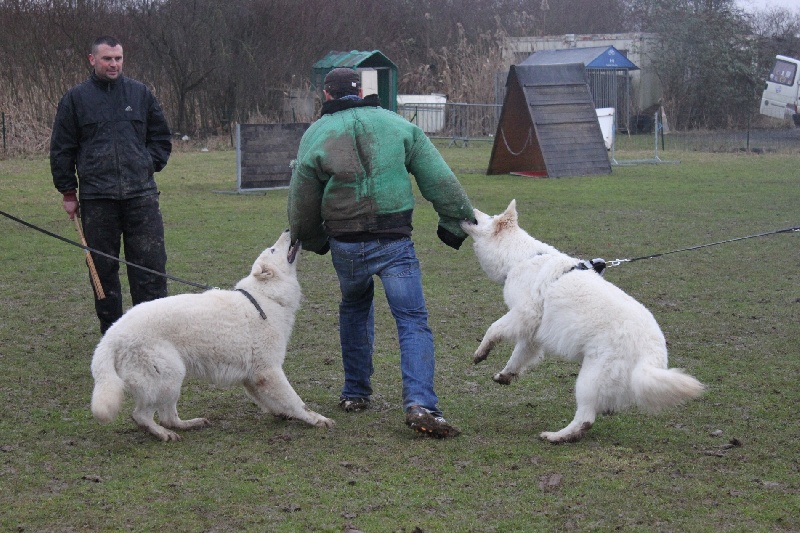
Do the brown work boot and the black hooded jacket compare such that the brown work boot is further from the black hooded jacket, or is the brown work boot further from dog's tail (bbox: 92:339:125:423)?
the black hooded jacket

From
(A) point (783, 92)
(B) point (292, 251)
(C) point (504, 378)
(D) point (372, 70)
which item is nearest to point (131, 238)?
(B) point (292, 251)

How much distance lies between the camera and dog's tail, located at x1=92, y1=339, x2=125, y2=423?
4422mm

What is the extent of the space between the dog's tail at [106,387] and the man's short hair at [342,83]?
180 centimetres

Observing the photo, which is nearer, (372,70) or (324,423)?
(324,423)

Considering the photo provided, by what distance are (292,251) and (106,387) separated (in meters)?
1.30

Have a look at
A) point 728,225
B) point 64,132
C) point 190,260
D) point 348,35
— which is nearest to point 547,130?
point 728,225

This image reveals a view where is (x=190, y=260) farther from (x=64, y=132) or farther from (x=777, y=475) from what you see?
(x=777, y=475)

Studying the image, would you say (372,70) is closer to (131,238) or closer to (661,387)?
(131,238)

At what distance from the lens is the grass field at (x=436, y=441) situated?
3861 millimetres

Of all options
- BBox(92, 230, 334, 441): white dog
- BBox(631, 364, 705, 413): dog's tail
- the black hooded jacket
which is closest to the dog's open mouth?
BBox(92, 230, 334, 441): white dog

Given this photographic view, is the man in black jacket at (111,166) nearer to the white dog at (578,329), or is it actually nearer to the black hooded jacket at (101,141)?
the black hooded jacket at (101,141)

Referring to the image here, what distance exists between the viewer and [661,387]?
4.36 metres

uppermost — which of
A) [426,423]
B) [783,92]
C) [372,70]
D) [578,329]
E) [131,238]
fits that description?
[372,70]

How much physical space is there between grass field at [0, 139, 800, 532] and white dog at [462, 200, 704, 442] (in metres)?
0.29
